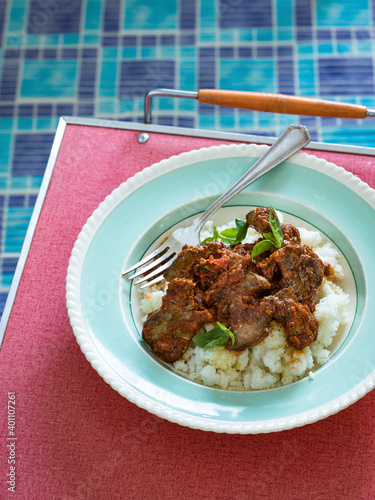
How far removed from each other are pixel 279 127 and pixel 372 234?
2.24 meters

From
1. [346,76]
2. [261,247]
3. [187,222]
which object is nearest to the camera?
[261,247]

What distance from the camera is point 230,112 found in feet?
13.8

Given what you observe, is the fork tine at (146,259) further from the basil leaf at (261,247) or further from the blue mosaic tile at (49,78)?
the blue mosaic tile at (49,78)

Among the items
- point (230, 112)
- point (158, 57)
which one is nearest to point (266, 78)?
point (230, 112)

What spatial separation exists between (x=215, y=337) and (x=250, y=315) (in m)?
0.14

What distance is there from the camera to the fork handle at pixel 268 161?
2146 millimetres

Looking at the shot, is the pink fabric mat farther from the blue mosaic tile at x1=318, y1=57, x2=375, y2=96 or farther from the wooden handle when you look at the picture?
the blue mosaic tile at x1=318, y1=57, x2=375, y2=96

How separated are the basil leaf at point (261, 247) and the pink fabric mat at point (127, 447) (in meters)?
0.63

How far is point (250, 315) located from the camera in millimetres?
1870

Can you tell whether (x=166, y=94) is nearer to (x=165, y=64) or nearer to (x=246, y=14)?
(x=165, y=64)

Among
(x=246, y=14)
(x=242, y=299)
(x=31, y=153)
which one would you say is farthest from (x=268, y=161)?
(x=246, y=14)

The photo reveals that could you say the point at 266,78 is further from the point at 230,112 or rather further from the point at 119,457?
the point at 119,457

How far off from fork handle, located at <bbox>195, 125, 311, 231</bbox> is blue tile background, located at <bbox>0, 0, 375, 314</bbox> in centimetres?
198

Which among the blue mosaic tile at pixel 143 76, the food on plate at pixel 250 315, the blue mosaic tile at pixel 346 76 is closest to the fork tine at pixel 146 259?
the food on plate at pixel 250 315
